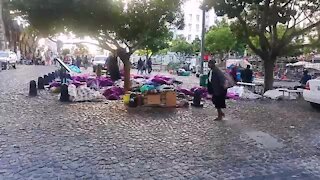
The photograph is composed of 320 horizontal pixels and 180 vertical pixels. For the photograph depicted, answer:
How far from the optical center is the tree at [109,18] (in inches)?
557

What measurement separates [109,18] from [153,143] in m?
→ 8.21

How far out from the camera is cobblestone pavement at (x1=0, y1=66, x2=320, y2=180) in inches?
234

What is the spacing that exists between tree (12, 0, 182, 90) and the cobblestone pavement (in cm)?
347

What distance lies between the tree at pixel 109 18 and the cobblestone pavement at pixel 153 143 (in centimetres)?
347

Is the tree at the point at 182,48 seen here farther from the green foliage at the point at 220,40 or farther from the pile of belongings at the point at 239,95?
the pile of belongings at the point at 239,95

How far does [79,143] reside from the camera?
24.9 ft

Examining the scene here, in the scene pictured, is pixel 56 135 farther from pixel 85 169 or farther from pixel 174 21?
pixel 174 21

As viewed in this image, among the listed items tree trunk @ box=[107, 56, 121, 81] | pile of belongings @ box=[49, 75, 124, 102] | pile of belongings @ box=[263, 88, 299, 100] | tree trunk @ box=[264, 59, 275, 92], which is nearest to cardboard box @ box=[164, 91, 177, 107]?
pile of belongings @ box=[49, 75, 124, 102]

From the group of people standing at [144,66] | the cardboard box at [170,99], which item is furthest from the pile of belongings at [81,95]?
the group of people standing at [144,66]

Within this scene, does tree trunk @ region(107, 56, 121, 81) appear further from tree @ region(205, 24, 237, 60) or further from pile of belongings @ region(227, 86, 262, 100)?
tree @ region(205, 24, 237, 60)

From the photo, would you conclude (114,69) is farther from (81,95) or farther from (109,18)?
(81,95)

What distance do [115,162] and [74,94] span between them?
8.33 m

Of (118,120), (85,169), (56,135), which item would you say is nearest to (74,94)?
(118,120)

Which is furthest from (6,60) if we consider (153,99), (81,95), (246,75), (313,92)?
(313,92)
